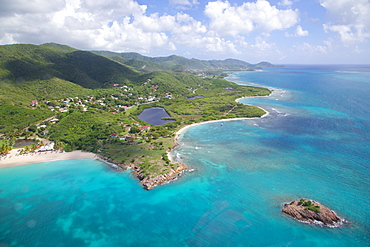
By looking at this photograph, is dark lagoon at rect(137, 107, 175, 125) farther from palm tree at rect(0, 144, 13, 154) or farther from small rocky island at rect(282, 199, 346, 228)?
small rocky island at rect(282, 199, 346, 228)

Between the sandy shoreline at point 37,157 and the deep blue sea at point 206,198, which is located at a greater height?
the sandy shoreline at point 37,157

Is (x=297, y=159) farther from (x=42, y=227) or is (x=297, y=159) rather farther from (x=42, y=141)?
(x=42, y=141)

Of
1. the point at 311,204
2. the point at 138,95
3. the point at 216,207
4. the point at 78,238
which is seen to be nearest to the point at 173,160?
the point at 216,207

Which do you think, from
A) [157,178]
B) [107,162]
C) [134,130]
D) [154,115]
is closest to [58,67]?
[154,115]

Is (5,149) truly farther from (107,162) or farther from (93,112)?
(93,112)

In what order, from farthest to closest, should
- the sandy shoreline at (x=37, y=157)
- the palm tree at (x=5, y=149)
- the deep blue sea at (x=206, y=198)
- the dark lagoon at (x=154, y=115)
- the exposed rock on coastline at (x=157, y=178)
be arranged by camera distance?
the dark lagoon at (x=154, y=115)
the palm tree at (x=5, y=149)
the sandy shoreline at (x=37, y=157)
the exposed rock on coastline at (x=157, y=178)
the deep blue sea at (x=206, y=198)

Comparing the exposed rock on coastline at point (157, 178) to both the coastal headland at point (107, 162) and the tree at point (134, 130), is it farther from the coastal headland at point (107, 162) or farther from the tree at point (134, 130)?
the tree at point (134, 130)

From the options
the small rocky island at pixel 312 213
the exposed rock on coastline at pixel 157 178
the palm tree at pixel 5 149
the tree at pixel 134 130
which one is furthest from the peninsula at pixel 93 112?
the small rocky island at pixel 312 213
